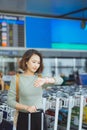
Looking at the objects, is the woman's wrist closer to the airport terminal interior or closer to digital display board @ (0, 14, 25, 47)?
the airport terminal interior

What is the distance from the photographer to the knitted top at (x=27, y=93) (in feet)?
7.91

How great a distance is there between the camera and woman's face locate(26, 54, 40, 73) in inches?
96.2

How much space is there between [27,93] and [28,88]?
36 millimetres

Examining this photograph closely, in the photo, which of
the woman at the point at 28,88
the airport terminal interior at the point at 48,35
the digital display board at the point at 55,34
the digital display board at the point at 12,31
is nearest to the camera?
the woman at the point at 28,88

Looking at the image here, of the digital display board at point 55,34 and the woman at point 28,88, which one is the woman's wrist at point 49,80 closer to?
the woman at point 28,88

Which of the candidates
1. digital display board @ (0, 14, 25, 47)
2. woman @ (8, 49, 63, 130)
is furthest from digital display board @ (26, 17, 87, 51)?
woman @ (8, 49, 63, 130)

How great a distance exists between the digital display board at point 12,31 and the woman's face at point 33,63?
334 centimetres

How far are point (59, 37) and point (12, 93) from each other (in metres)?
3.99

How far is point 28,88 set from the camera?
2.41m

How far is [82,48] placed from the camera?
652 centimetres

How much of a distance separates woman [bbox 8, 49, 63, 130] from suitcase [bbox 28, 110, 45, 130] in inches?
0.6

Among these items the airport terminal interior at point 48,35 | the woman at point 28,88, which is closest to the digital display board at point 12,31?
the airport terminal interior at point 48,35

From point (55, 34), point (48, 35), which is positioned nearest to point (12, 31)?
point (48, 35)

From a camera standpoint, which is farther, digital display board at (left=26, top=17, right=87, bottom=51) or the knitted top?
digital display board at (left=26, top=17, right=87, bottom=51)
